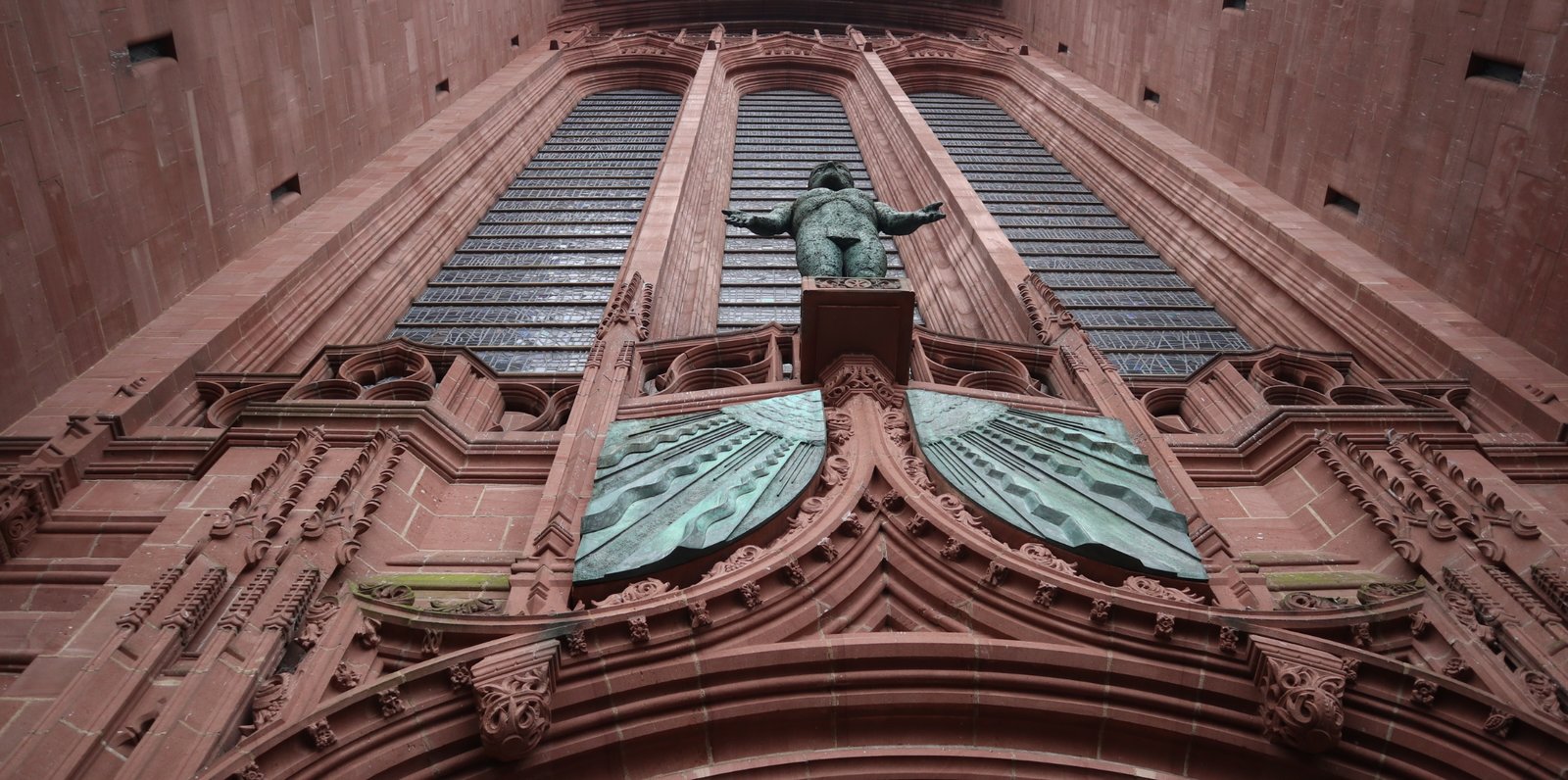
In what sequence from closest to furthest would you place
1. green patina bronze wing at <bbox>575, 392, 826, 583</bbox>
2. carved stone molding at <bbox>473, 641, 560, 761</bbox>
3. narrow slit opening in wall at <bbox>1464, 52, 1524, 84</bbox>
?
carved stone molding at <bbox>473, 641, 560, 761</bbox> → green patina bronze wing at <bbox>575, 392, 826, 583</bbox> → narrow slit opening in wall at <bbox>1464, 52, 1524, 84</bbox>

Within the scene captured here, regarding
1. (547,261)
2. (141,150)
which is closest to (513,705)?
(141,150)

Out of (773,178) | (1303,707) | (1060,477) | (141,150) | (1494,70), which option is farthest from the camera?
(773,178)

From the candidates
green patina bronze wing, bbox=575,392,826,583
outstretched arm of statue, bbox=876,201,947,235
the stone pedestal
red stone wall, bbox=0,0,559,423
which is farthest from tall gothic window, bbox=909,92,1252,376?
red stone wall, bbox=0,0,559,423

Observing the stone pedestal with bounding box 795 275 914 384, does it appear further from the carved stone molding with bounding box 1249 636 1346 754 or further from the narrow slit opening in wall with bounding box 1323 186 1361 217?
the narrow slit opening in wall with bounding box 1323 186 1361 217

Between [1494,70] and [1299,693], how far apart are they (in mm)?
10654

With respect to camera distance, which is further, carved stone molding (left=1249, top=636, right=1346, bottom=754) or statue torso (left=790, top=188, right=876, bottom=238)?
statue torso (left=790, top=188, right=876, bottom=238)

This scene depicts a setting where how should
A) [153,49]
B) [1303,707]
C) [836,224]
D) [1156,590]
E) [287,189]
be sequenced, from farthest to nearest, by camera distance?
[287,189], [153,49], [836,224], [1156,590], [1303,707]

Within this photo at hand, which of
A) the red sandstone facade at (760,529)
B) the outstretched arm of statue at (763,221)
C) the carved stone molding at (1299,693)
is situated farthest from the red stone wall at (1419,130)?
the outstretched arm of statue at (763,221)

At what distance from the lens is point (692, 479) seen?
8156mm

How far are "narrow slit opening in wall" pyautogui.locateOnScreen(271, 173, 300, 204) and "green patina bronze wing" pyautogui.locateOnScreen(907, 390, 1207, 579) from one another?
33.7 ft

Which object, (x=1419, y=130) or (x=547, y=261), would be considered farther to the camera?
(x=547, y=261)

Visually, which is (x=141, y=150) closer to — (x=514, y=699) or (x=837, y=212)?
(x=837, y=212)

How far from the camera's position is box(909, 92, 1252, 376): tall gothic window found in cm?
1580

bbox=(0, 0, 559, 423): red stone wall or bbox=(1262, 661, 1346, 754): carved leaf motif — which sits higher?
bbox=(0, 0, 559, 423): red stone wall
